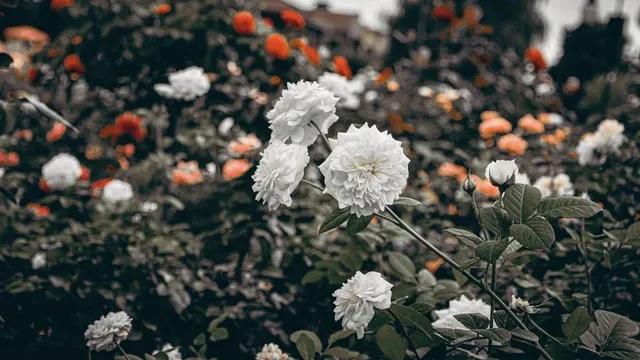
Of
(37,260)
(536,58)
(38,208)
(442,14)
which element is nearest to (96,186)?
(38,208)

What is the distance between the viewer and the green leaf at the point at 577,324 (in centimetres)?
100

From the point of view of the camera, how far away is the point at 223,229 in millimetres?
1685

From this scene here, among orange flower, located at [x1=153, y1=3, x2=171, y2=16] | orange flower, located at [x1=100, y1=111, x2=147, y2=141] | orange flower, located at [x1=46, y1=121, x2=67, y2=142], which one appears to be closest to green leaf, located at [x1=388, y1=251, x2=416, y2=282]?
orange flower, located at [x1=100, y1=111, x2=147, y2=141]

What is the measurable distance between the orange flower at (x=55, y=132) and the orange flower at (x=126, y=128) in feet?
1.31

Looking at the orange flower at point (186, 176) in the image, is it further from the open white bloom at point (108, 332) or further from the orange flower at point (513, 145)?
the orange flower at point (513, 145)

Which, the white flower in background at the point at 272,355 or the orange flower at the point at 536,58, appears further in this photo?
the orange flower at the point at 536,58

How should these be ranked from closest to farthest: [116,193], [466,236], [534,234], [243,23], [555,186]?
[534,234], [466,236], [555,186], [116,193], [243,23]

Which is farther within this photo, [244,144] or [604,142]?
[244,144]

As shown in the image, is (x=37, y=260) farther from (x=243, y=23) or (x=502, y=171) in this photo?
(x=502, y=171)

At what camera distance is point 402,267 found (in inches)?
55.0

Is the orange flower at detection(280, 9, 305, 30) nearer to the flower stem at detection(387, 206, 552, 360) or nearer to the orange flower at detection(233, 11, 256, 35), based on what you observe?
the orange flower at detection(233, 11, 256, 35)

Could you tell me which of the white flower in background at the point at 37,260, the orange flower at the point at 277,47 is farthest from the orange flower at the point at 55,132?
the orange flower at the point at 277,47

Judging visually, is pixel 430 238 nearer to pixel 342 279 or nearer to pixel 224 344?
pixel 342 279

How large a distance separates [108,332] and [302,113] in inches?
27.9
